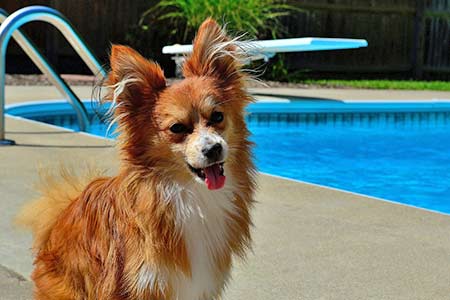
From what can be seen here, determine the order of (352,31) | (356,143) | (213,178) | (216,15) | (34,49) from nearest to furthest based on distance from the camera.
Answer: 1. (213,178)
2. (34,49)
3. (356,143)
4. (216,15)
5. (352,31)

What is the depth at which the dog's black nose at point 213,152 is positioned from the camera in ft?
10.2

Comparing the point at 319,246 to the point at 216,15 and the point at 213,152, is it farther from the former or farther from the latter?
the point at 216,15

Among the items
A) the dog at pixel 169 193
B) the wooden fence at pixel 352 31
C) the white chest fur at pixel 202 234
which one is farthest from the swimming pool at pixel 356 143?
the wooden fence at pixel 352 31

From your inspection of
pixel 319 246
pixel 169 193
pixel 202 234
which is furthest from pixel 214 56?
pixel 319 246

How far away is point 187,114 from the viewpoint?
127 inches

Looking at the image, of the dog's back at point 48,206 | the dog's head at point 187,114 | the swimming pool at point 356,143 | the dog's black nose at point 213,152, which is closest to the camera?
the dog's black nose at point 213,152

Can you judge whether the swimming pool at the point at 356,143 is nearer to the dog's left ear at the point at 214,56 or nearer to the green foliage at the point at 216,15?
the green foliage at the point at 216,15

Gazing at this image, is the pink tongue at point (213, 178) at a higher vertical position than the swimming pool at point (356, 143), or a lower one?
higher

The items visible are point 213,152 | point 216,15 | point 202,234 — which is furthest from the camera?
point 216,15

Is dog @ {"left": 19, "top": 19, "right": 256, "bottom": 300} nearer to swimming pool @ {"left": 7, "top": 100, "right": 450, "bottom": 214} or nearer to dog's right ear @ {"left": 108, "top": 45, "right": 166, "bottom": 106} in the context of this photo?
dog's right ear @ {"left": 108, "top": 45, "right": 166, "bottom": 106}

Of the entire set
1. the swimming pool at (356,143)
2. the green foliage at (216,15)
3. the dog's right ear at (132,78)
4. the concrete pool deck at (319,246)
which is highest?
the green foliage at (216,15)

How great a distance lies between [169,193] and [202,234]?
243mm

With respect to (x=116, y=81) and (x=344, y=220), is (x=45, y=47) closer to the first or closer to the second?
(x=344, y=220)

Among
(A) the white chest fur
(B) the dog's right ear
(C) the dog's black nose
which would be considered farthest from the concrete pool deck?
(B) the dog's right ear
